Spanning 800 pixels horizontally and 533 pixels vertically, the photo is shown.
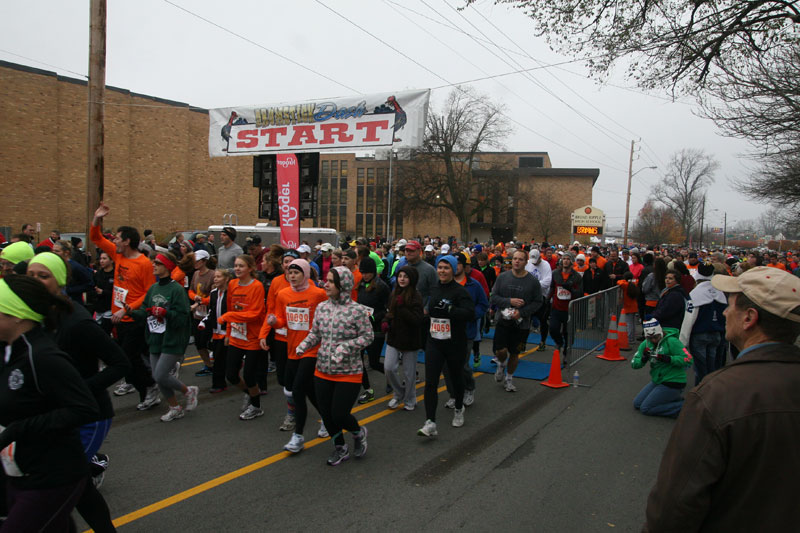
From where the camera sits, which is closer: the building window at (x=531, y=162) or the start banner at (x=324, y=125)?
the start banner at (x=324, y=125)

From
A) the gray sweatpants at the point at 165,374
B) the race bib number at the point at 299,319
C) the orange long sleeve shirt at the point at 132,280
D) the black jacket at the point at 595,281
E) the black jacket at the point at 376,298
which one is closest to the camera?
the race bib number at the point at 299,319

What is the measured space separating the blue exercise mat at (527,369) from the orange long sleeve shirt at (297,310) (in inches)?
174

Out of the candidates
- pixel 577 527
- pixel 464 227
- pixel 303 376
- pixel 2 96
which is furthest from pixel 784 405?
pixel 464 227

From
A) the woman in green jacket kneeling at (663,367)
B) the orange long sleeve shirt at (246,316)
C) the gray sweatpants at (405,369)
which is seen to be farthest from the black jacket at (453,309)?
the woman in green jacket kneeling at (663,367)

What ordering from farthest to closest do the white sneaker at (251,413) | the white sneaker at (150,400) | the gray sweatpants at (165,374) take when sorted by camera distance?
the white sneaker at (150,400) < the white sneaker at (251,413) < the gray sweatpants at (165,374)

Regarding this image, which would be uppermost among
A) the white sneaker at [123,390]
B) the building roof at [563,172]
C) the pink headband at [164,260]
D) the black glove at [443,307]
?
Result: the building roof at [563,172]

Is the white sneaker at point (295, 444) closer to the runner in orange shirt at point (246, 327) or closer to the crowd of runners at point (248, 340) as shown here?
the crowd of runners at point (248, 340)

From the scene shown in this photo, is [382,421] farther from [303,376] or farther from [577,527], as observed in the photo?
[577,527]

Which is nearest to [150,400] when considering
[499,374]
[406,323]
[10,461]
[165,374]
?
[165,374]

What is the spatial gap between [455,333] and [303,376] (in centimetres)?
184

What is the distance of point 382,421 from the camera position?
20.1 feet

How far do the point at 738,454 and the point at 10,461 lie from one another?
310 cm

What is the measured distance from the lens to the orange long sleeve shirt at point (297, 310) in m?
5.17

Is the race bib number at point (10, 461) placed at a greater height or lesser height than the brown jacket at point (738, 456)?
lesser
